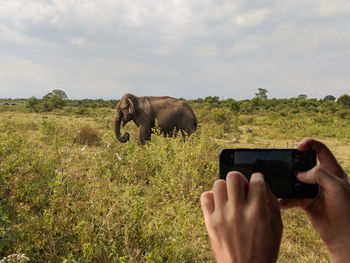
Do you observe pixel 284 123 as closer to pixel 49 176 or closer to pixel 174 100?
pixel 174 100

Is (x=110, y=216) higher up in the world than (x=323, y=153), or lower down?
lower down

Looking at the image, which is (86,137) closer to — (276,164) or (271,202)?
(276,164)

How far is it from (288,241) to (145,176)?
9.94 feet

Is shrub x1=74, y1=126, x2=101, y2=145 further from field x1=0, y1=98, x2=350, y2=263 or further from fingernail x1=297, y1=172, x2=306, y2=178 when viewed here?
fingernail x1=297, y1=172, x2=306, y2=178

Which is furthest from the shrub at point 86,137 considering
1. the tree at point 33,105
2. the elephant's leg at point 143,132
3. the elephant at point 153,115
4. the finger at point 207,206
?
the tree at point 33,105

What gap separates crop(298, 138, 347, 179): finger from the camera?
1.02m

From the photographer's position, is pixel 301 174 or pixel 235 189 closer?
pixel 235 189

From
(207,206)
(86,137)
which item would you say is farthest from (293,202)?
(86,137)

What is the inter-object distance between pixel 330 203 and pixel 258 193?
43 cm

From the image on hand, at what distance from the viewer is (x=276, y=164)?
1.07 meters

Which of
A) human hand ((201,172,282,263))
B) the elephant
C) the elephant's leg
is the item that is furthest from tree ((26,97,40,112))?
human hand ((201,172,282,263))

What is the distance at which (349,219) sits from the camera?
0.92 m

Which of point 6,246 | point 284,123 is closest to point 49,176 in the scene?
point 6,246

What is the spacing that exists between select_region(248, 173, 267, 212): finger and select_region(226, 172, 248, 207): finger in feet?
0.09
